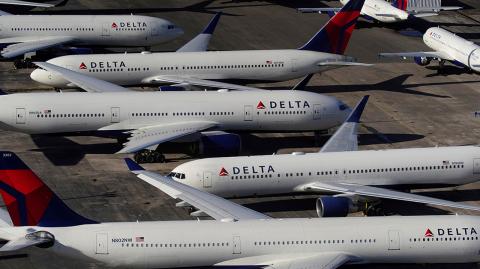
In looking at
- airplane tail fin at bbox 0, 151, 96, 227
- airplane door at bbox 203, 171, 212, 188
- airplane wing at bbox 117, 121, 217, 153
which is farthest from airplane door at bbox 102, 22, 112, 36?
airplane tail fin at bbox 0, 151, 96, 227

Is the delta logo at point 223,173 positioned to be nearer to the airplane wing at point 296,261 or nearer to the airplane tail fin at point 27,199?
the airplane wing at point 296,261

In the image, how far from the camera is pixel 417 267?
178 feet

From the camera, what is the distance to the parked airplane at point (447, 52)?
293 feet

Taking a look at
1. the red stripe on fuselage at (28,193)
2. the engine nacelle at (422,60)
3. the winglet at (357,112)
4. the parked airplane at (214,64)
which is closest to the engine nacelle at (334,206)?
the winglet at (357,112)

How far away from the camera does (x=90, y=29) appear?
90.5m

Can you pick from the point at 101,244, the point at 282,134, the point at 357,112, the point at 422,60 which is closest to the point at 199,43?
the point at 282,134

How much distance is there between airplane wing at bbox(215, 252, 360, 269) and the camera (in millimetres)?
50594

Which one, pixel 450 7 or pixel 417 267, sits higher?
pixel 450 7

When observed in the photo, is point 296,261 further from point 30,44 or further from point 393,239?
point 30,44

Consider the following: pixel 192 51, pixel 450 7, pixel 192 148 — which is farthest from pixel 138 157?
pixel 450 7

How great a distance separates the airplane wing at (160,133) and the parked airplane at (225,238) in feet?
48.6

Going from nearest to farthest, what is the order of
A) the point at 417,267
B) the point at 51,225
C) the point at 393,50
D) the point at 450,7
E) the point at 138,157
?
the point at 51,225, the point at 417,267, the point at 138,157, the point at 393,50, the point at 450,7

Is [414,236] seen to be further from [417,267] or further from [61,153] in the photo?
[61,153]

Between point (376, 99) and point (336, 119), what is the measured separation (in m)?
11.8
